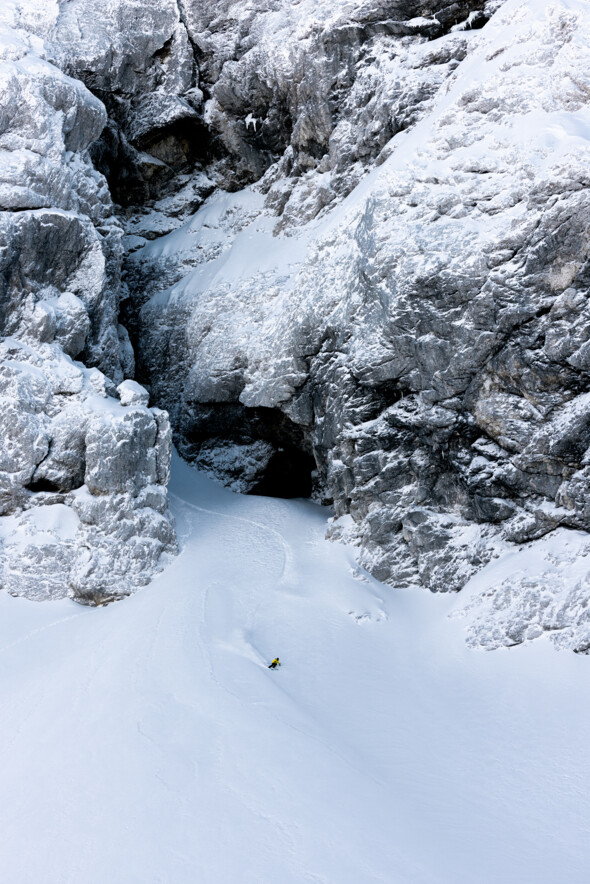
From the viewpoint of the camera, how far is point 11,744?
53.6 ft

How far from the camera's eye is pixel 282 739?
51.3 feet

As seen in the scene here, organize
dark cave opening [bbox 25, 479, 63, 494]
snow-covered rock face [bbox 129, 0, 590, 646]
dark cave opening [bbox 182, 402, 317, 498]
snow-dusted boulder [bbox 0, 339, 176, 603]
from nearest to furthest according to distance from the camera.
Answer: snow-covered rock face [bbox 129, 0, 590, 646], snow-dusted boulder [bbox 0, 339, 176, 603], dark cave opening [bbox 25, 479, 63, 494], dark cave opening [bbox 182, 402, 317, 498]

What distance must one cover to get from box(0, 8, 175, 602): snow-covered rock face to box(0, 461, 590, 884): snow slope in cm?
163

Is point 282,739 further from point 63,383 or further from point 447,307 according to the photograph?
point 63,383

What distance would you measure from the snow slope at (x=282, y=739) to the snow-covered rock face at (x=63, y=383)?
64.0 inches

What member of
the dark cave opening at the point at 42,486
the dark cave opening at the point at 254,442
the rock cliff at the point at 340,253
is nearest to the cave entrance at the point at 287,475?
the dark cave opening at the point at 254,442

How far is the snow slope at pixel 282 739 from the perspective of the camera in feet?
40.4

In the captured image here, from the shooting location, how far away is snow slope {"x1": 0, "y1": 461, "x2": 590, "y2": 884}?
40.4 feet

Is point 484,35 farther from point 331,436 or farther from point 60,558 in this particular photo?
point 60,558

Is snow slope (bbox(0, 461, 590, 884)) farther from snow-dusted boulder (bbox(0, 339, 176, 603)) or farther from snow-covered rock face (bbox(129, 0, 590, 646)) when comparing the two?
snow-covered rock face (bbox(129, 0, 590, 646))

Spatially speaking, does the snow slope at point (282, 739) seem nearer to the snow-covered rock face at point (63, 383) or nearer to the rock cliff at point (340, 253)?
the snow-covered rock face at point (63, 383)

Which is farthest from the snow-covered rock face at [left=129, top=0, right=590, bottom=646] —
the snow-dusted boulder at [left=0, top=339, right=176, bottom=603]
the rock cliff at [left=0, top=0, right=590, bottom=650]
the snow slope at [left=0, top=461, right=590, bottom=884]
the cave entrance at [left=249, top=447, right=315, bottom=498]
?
the snow-dusted boulder at [left=0, top=339, right=176, bottom=603]

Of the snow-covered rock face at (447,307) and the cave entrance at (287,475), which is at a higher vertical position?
the snow-covered rock face at (447,307)

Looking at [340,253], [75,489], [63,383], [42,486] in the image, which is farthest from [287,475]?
[42,486]
